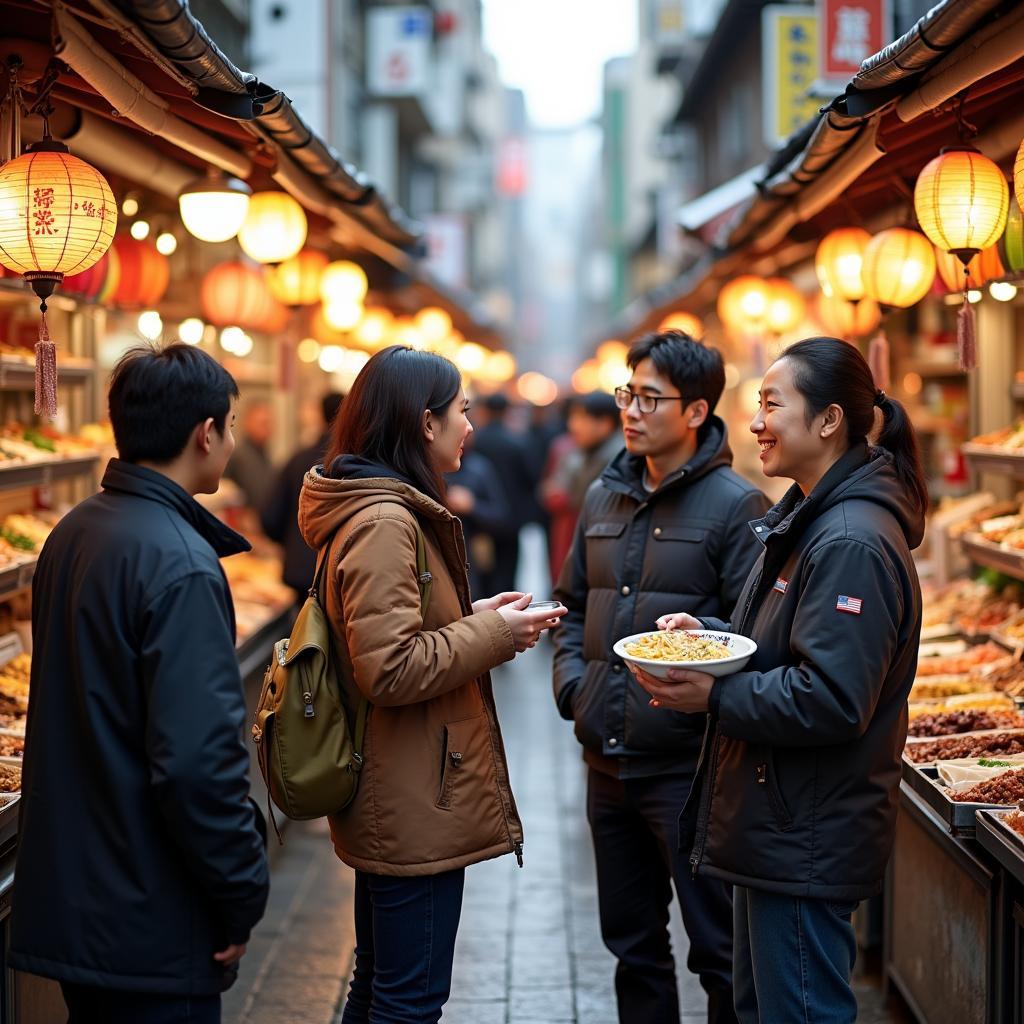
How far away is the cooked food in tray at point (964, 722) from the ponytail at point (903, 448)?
6.37 ft

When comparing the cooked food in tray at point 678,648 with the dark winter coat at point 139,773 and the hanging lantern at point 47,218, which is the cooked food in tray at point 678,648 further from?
the hanging lantern at point 47,218

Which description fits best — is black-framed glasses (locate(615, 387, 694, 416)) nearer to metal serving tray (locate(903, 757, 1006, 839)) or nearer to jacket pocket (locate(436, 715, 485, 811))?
jacket pocket (locate(436, 715, 485, 811))

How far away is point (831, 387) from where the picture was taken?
3.60m

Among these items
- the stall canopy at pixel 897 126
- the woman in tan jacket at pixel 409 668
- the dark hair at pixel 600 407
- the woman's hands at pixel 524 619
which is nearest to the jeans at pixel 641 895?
the woman in tan jacket at pixel 409 668

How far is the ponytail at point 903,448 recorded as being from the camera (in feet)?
12.0

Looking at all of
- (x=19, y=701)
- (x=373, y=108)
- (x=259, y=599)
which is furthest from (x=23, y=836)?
(x=373, y=108)

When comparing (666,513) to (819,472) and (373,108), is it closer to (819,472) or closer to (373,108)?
(819,472)

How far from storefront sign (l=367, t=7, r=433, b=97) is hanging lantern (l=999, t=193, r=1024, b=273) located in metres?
20.9

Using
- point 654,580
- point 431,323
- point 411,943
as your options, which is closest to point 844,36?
point 654,580

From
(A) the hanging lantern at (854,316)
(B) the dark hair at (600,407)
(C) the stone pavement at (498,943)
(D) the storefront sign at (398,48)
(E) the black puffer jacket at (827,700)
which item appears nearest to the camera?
(E) the black puffer jacket at (827,700)

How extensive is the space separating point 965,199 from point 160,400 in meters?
3.24

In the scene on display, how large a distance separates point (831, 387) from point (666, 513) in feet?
3.69

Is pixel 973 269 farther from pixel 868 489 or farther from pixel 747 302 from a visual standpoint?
pixel 747 302

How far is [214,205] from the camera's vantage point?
6.86 meters
